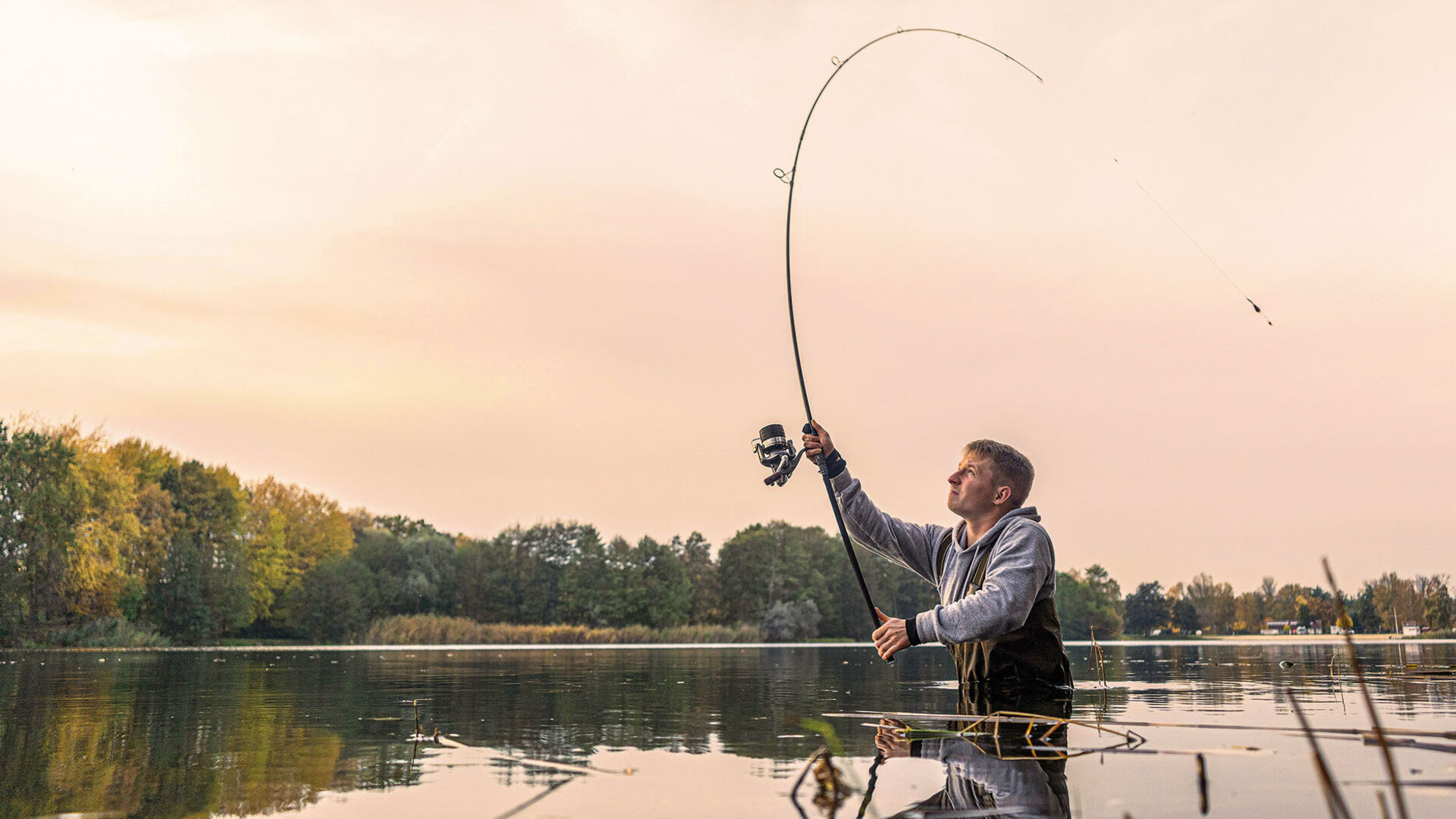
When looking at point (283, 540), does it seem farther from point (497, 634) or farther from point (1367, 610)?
point (1367, 610)

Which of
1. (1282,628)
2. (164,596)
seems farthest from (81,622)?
(1282,628)

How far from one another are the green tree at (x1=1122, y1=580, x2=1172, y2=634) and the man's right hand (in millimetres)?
113598

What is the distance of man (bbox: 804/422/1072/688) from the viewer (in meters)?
5.06

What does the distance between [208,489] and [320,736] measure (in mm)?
58035

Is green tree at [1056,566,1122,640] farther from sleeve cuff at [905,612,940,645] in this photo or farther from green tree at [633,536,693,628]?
sleeve cuff at [905,612,940,645]

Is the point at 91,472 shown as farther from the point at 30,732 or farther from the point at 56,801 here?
the point at 56,801

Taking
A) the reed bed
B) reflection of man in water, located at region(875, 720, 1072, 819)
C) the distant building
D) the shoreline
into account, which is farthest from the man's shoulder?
the distant building

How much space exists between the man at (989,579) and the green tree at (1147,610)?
113624 mm

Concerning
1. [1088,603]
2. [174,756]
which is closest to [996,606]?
[174,756]

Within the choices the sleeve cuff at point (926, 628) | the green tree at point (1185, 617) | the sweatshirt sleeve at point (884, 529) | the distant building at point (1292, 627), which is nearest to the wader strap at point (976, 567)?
the sweatshirt sleeve at point (884, 529)

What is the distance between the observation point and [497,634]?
46781 mm

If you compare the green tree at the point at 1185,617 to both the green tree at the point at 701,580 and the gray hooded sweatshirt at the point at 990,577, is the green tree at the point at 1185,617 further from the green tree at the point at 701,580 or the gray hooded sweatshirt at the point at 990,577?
the gray hooded sweatshirt at the point at 990,577

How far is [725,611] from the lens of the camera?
78.1 metres

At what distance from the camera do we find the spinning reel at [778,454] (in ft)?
21.7
